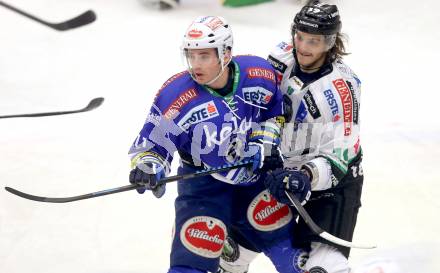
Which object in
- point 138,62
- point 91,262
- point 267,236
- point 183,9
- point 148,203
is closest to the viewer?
point 267,236

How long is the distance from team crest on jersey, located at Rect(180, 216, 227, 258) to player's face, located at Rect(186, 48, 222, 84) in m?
0.52

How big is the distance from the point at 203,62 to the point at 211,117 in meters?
0.20

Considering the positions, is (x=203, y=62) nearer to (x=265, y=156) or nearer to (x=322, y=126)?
(x=265, y=156)

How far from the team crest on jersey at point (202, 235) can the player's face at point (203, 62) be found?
1.70 feet

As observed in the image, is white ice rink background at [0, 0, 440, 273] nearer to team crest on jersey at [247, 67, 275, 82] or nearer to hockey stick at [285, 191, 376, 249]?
hockey stick at [285, 191, 376, 249]

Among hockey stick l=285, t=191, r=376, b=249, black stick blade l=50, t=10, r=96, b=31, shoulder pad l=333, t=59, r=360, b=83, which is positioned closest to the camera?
hockey stick l=285, t=191, r=376, b=249

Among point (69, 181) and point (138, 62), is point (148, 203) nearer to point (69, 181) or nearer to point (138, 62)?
point (69, 181)

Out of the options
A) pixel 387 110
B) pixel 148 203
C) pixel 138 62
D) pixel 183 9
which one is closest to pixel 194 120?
pixel 148 203

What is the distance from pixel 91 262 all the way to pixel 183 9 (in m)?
3.84

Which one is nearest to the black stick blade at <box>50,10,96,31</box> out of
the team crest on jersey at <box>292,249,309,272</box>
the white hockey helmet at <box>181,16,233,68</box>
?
the white hockey helmet at <box>181,16,233,68</box>

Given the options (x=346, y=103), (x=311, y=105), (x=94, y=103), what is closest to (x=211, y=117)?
(x=311, y=105)

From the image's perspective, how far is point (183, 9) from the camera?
7.13 meters

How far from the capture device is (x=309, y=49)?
2.80m

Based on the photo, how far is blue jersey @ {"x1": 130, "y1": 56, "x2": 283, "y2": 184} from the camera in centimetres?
263
